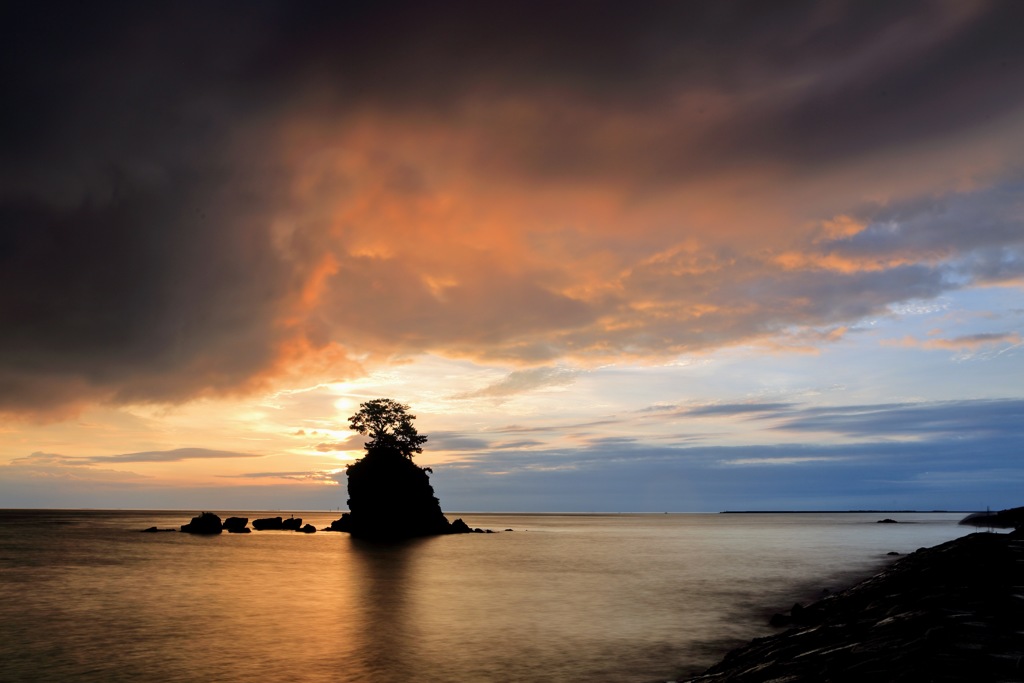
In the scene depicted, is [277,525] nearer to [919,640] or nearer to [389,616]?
[389,616]

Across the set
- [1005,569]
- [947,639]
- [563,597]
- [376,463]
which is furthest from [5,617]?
[376,463]

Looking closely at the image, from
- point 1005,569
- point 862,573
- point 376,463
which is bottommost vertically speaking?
point 862,573

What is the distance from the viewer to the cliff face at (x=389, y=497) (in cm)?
11669

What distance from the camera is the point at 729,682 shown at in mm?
16219

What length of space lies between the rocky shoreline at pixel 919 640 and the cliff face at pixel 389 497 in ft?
321

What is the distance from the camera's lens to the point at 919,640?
1303 centimetres

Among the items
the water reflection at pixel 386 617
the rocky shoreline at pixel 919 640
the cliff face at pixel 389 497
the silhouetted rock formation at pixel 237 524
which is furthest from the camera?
the silhouetted rock formation at pixel 237 524

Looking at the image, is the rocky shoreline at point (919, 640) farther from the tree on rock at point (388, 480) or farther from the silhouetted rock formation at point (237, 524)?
the silhouetted rock formation at point (237, 524)

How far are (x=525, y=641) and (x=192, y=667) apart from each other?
14443 mm

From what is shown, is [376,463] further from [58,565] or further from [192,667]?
[192,667]

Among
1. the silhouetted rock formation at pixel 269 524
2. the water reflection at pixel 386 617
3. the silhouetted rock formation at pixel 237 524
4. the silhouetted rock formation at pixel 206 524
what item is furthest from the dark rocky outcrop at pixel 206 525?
the water reflection at pixel 386 617

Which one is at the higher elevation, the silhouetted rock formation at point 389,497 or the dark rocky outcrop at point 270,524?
the silhouetted rock formation at point 389,497

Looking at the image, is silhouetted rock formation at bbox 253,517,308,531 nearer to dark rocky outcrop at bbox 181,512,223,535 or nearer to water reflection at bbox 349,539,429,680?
dark rocky outcrop at bbox 181,512,223,535

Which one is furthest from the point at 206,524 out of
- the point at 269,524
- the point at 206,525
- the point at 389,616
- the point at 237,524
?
the point at 389,616
